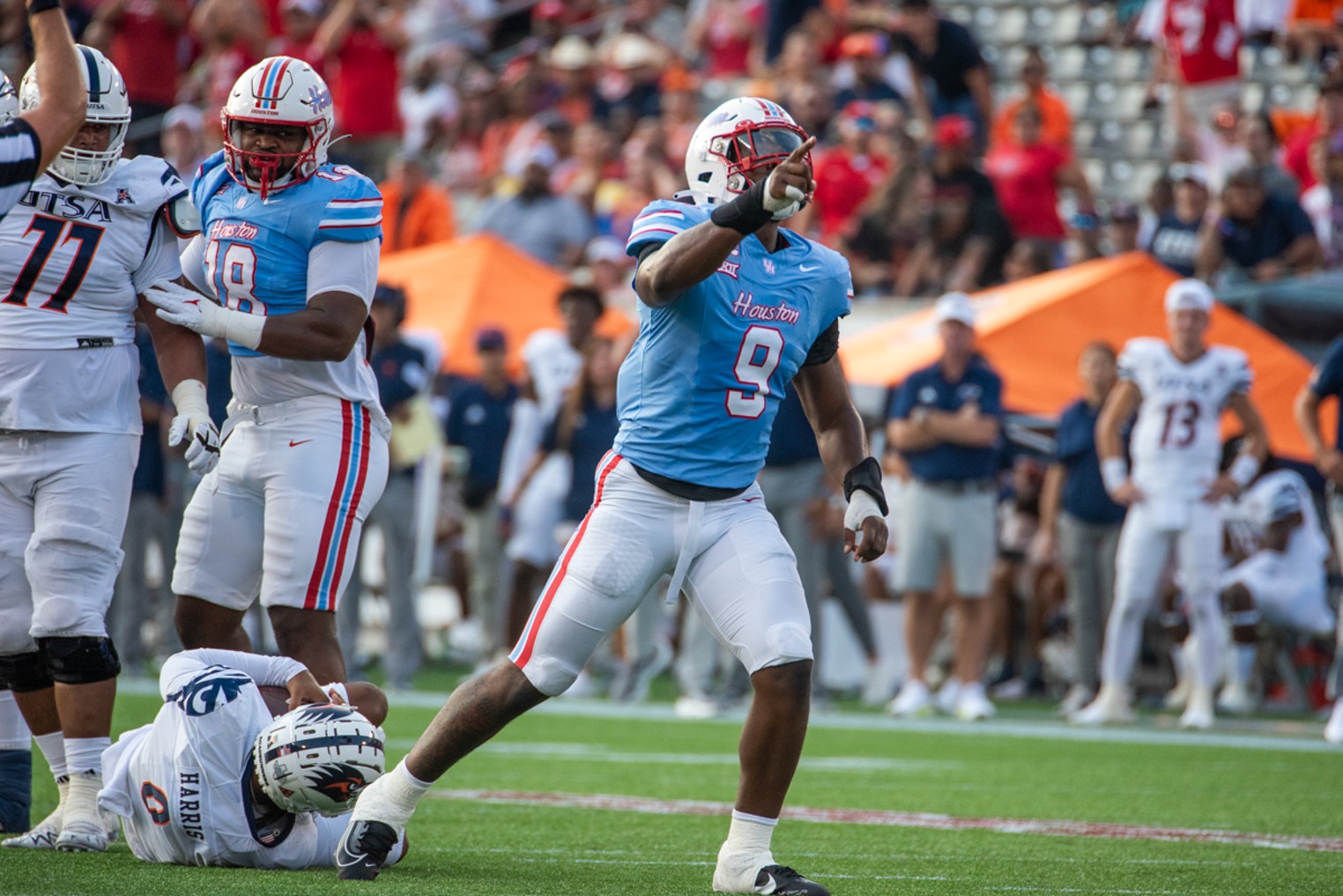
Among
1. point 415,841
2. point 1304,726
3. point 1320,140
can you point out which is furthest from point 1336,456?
point 415,841

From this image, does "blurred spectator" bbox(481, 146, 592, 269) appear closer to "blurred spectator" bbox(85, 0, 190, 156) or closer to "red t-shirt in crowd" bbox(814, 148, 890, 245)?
"red t-shirt in crowd" bbox(814, 148, 890, 245)

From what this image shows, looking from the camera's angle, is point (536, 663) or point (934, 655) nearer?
point (536, 663)

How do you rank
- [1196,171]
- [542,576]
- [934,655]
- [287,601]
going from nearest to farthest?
1. [287,601]
2. [542,576]
3. [934,655]
4. [1196,171]

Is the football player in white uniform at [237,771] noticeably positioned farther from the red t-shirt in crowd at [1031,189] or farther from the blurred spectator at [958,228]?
the red t-shirt in crowd at [1031,189]

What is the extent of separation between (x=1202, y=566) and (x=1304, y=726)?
1.09 m

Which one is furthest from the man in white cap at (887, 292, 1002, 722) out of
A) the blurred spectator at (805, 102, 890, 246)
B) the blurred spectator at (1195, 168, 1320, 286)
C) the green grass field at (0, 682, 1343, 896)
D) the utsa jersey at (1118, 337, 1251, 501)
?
the blurred spectator at (805, 102, 890, 246)

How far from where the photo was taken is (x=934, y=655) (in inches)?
516

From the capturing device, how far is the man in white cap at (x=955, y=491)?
10641mm

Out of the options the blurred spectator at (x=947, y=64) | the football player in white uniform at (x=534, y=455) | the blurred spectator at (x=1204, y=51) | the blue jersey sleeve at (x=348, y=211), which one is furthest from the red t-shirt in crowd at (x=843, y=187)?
the blue jersey sleeve at (x=348, y=211)

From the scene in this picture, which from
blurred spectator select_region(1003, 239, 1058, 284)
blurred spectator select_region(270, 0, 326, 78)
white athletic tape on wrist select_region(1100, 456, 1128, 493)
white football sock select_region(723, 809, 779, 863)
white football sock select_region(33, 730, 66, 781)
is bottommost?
white football sock select_region(33, 730, 66, 781)

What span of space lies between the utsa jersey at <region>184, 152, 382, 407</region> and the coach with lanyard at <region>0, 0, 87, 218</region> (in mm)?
1115

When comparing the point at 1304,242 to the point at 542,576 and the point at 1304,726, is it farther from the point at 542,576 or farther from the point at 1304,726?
the point at 542,576

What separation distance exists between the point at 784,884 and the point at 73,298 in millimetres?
2585

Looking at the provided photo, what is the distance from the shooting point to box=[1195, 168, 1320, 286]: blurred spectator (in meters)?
12.9
